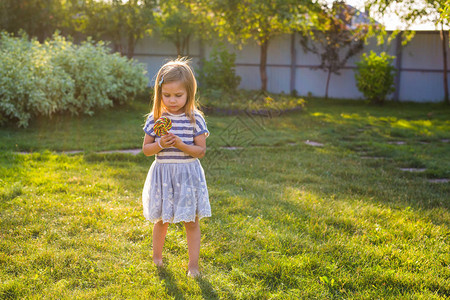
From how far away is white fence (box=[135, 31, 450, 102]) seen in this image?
12492 mm

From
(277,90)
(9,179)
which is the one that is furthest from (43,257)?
(277,90)

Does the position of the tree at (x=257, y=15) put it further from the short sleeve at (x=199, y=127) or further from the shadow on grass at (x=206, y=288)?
the shadow on grass at (x=206, y=288)

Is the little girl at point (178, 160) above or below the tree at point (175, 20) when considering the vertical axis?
below

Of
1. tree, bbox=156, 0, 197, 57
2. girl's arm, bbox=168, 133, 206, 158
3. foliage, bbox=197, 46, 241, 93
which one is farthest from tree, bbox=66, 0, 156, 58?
girl's arm, bbox=168, 133, 206, 158

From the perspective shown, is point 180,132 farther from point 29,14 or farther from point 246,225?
point 29,14

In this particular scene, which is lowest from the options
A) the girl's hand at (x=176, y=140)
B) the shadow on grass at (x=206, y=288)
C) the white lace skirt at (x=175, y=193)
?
the shadow on grass at (x=206, y=288)

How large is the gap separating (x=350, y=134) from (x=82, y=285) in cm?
609

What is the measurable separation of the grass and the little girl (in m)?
0.36

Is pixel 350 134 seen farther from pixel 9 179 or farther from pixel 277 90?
pixel 277 90

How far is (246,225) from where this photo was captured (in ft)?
11.1

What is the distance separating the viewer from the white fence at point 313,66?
1249 cm

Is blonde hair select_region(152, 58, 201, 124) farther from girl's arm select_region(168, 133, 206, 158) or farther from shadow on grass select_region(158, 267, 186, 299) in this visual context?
shadow on grass select_region(158, 267, 186, 299)

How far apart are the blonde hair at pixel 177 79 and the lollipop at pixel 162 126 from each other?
0.18 m

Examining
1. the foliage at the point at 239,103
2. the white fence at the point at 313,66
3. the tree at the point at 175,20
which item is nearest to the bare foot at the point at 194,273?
the foliage at the point at 239,103
